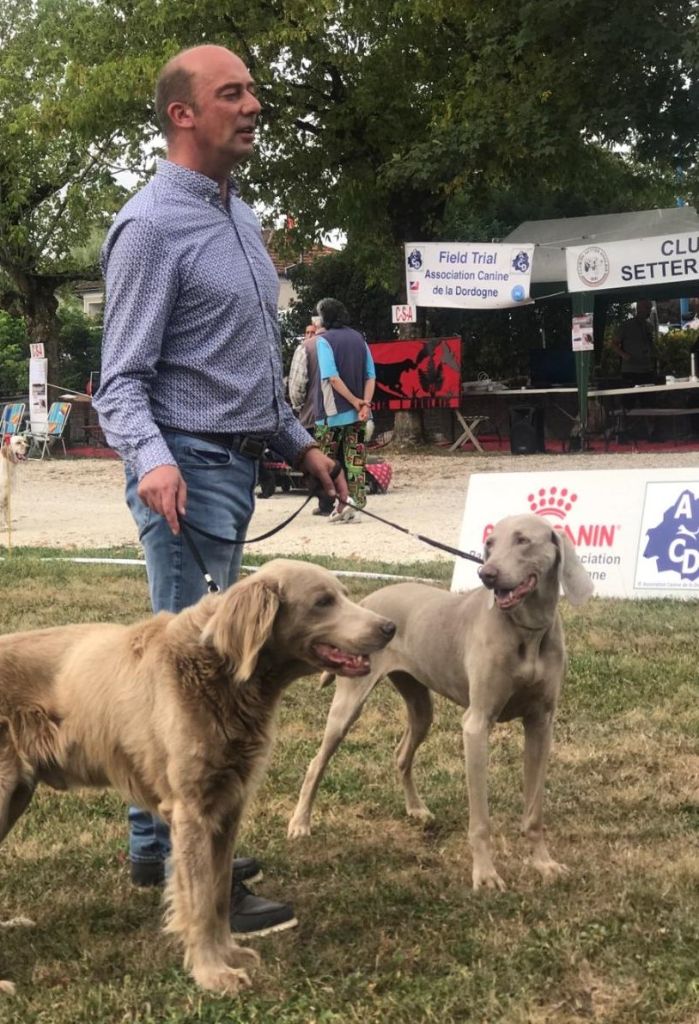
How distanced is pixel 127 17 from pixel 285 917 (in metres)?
21.5

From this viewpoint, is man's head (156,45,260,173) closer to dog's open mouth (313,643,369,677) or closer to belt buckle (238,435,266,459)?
belt buckle (238,435,266,459)

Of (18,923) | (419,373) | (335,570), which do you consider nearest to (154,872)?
(18,923)

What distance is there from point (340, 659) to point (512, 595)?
2.86 feet

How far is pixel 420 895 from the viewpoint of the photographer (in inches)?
145

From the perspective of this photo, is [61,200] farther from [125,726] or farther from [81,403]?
[125,726]

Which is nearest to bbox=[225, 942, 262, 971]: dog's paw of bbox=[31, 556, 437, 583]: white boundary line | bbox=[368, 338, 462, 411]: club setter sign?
bbox=[31, 556, 437, 583]: white boundary line

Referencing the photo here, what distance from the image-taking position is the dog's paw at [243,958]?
3197 millimetres

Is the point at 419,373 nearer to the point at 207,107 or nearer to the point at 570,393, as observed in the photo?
the point at 570,393

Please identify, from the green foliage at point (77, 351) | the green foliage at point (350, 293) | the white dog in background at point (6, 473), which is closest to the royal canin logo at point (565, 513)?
the white dog in background at point (6, 473)

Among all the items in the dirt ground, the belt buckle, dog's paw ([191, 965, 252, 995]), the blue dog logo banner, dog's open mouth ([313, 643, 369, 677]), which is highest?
the belt buckle

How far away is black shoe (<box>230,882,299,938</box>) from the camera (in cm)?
343

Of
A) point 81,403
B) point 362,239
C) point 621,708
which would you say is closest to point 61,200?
point 81,403

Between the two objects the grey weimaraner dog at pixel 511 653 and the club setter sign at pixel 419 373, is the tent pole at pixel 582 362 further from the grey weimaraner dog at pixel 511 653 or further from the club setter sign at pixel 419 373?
the grey weimaraner dog at pixel 511 653

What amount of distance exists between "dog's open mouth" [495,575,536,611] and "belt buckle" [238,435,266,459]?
92cm
